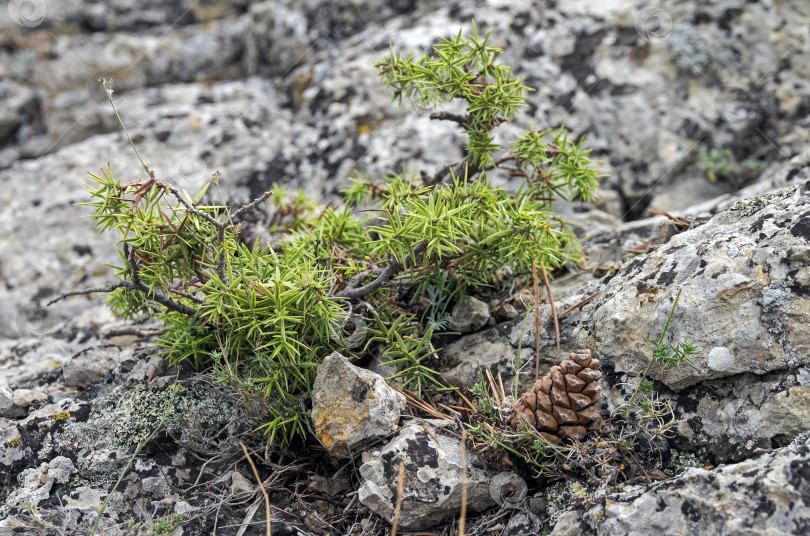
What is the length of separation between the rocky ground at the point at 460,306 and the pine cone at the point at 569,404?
0.19 meters

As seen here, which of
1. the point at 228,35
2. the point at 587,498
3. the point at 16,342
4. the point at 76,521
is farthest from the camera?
the point at 228,35

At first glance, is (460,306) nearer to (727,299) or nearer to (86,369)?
(727,299)

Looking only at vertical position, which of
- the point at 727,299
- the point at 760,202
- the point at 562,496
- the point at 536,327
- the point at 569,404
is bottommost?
the point at 562,496

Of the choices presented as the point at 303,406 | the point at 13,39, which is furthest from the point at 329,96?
the point at 13,39

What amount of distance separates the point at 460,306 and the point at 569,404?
90cm

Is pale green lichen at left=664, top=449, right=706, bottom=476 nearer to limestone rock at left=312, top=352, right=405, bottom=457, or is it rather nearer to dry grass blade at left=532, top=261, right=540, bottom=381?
dry grass blade at left=532, top=261, right=540, bottom=381

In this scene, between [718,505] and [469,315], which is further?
[469,315]

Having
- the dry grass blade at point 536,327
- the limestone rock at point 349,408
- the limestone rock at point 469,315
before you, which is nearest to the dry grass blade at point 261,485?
the limestone rock at point 349,408

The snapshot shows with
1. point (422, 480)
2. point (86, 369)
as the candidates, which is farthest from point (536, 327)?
point (86, 369)

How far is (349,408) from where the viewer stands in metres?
2.34

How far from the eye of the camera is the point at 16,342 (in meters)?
3.90

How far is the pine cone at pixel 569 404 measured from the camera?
86.0 inches

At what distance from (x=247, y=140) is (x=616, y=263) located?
10.4 ft

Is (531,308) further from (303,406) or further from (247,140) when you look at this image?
(247,140)
